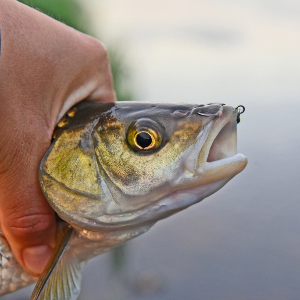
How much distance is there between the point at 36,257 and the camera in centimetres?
228

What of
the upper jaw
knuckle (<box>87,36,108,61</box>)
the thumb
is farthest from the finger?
the upper jaw

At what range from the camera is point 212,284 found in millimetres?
7078

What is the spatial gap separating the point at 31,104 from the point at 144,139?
1.91 ft

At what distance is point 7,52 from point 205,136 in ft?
3.38

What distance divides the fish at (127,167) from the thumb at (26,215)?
0.06 m

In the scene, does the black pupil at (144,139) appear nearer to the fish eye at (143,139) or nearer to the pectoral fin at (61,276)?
the fish eye at (143,139)

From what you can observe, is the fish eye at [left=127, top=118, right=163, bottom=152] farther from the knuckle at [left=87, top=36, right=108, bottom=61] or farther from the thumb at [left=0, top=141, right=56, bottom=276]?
the knuckle at [left=87, top=36, right=108, bottom=61]

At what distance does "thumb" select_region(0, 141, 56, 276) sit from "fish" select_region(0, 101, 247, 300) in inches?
2.5

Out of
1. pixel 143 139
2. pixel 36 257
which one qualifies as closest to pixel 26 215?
pixel 36 257

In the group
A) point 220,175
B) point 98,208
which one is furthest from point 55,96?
point 220,175

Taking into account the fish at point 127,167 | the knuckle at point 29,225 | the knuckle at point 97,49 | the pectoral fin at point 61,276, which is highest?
the knuckle at point 97,49

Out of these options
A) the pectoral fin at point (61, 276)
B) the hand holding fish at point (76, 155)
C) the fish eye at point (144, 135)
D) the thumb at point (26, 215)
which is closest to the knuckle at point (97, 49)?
the hand holding fish at point (76, 155)

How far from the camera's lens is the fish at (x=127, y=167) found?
1869mm

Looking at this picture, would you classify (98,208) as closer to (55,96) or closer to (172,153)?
(172,153)
